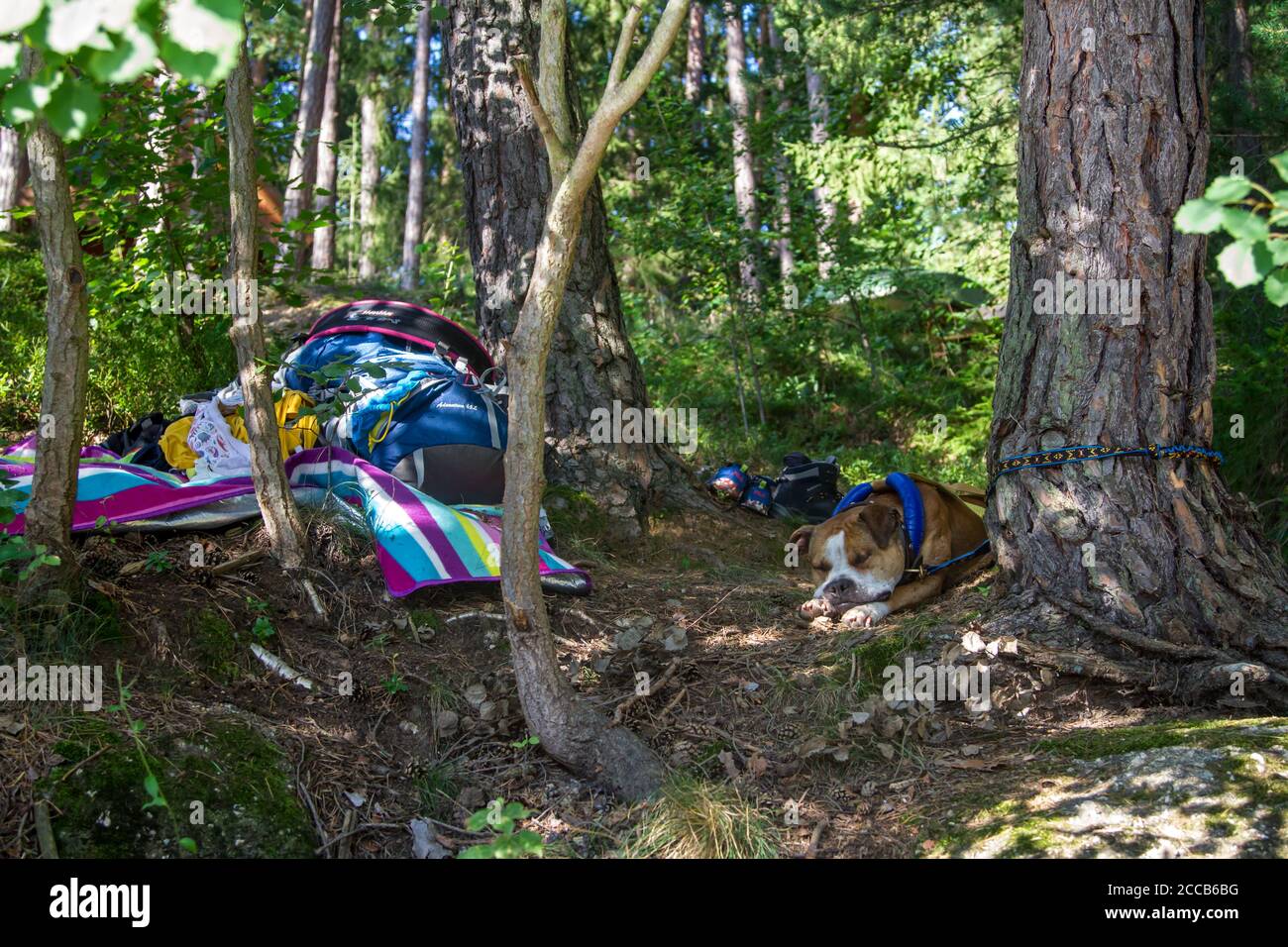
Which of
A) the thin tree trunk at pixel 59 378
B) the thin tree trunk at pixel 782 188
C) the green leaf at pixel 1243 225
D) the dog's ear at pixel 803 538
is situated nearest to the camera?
the green leaf at pixel 1243 225

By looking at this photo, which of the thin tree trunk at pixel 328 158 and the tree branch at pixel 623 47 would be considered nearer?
the tree branch at pixel 623 47

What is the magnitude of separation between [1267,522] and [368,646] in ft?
18.2

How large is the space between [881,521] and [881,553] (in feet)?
0.64

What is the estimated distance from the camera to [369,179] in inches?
761

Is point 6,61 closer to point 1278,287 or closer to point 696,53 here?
point 1278,287

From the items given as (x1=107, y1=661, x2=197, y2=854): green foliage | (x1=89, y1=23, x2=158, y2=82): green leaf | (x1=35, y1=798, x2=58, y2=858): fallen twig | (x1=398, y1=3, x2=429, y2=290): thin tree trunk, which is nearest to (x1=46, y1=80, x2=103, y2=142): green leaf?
(x1=89, y1=23, x2=158, y2=82): green leaf

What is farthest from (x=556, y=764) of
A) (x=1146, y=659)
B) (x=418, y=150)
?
(x=418, y=150)

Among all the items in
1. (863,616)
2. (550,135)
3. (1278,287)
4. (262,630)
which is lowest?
(863,616)

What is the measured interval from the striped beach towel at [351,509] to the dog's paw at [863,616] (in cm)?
118

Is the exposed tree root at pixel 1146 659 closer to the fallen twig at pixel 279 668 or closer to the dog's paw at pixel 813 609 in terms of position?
the dog's paw at pixel 813 609

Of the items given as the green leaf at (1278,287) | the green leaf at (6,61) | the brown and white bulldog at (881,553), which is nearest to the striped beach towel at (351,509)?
the brown and white bulldog at (881,553)

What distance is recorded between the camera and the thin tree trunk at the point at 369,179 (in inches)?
750

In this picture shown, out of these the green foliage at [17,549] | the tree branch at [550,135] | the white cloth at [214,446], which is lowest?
the green foliage at [17,549]

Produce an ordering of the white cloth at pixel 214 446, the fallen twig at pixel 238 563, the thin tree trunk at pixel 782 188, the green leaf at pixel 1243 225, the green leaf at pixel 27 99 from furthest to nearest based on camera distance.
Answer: the thin tree trunk at pixel 782 188, the white cloth at pixel 214 446, the fallen twig at pixel 238 563, the green leaf at pixel 1243 225, the green leaf at pixel 27 99
